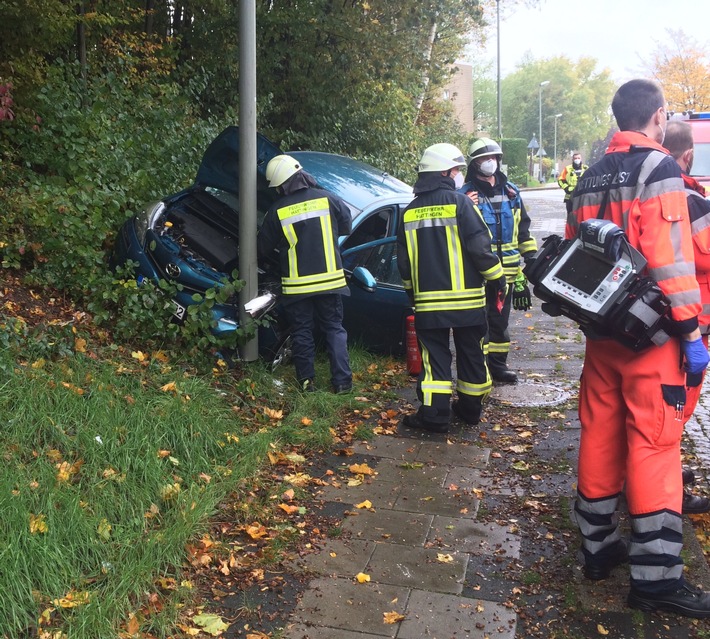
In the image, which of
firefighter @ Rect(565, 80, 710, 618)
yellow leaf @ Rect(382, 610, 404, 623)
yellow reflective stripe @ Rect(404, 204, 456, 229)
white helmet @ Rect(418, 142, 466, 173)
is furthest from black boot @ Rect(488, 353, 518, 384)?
yellow leaf @ Rect(382, 610, 404, 623)

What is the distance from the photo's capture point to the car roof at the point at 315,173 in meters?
6.11

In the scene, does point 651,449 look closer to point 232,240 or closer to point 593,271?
point 593,271

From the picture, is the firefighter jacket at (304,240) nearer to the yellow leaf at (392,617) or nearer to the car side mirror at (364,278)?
the car side mirror at (364,278)

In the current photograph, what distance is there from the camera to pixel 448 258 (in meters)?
5.39

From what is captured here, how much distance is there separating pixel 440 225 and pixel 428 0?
820cm

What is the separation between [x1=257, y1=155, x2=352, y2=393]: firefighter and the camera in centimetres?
579

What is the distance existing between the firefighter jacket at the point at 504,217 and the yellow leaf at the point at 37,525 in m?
4.07

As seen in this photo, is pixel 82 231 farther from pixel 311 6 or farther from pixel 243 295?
pixel 311 6

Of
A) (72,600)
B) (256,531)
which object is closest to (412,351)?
(256,531)

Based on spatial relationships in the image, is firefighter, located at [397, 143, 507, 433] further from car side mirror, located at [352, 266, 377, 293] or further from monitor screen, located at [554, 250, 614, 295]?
monitor screen, located at [554, 250, 614, 295]

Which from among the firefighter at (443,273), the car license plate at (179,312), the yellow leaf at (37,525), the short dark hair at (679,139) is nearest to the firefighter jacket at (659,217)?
the short dark hair at (679,139)

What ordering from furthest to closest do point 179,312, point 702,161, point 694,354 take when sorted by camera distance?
point 702,161 → point 179,312 → point 694,354

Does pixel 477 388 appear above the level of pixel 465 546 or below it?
above

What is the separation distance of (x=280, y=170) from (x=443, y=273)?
4.59 ft
